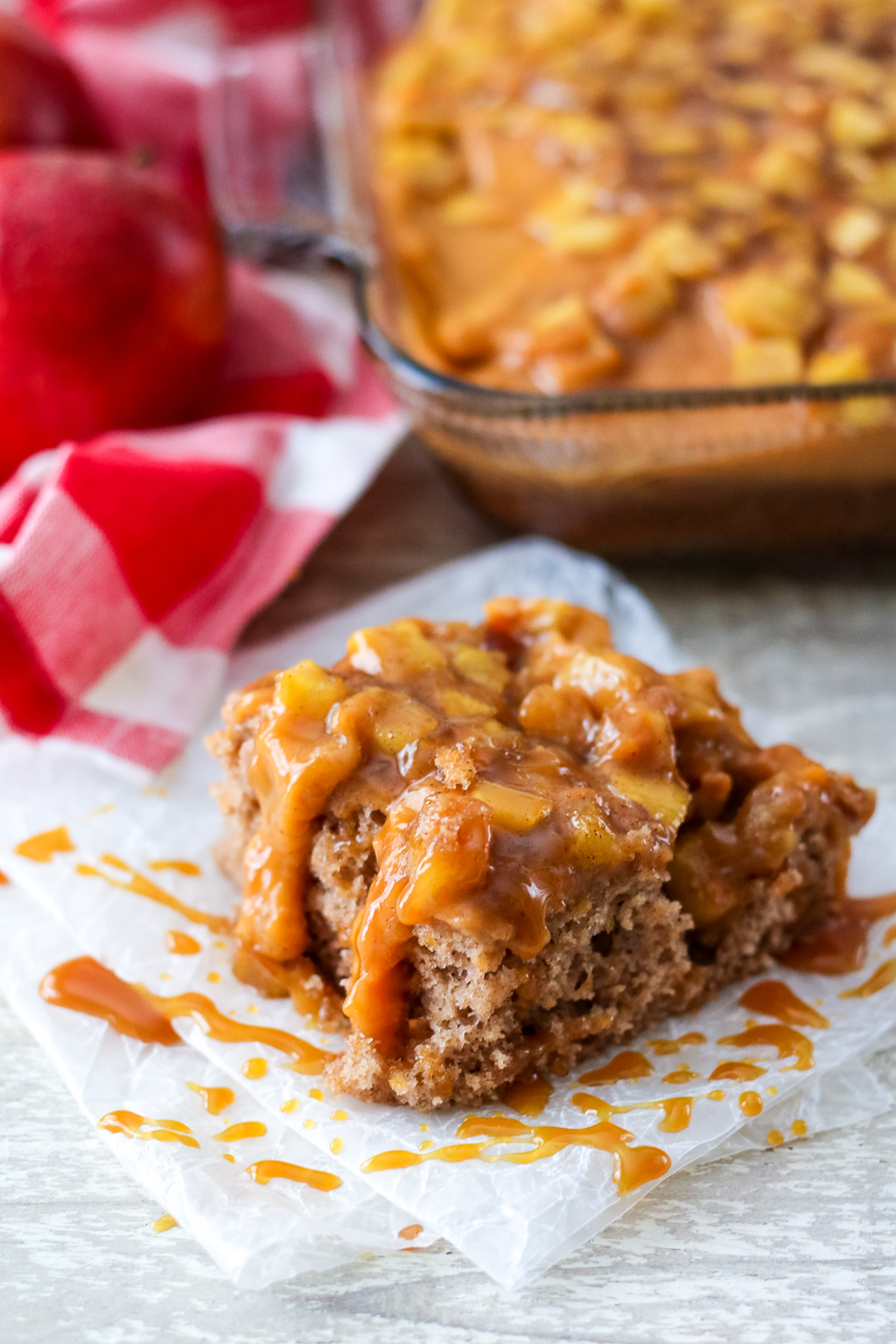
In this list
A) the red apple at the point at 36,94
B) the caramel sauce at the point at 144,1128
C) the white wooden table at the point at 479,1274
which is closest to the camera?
the white wooden table at the point at 479,1274

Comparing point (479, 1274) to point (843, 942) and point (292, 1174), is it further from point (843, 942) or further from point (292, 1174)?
point (843, 942)

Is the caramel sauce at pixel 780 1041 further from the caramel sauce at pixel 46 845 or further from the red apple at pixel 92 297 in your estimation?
the red apple at pixel 92 297

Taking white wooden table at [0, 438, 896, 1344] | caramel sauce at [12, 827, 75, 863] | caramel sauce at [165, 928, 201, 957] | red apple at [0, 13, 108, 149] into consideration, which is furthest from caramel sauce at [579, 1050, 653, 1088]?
red apple at [0, 13, 108, 149]

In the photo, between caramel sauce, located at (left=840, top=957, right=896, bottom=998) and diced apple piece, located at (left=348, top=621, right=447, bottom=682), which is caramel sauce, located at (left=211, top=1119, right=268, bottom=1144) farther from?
caramel sauce, located at (left=840, top=957, right=896, bottom=998)

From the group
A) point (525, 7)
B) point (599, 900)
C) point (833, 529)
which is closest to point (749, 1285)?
point (599, 900)

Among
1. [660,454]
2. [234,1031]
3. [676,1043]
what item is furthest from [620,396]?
[234,1031]

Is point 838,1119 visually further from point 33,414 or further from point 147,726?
point 33,414

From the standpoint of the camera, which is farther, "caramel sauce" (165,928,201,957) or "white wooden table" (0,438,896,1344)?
"caramel sauce" (165,928,201,957)

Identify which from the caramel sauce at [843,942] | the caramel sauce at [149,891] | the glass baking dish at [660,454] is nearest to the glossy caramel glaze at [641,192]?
the glass baking dish at [660,454]

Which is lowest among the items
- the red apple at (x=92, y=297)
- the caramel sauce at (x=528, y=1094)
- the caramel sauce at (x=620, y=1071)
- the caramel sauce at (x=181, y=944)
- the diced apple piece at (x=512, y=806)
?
the caramel sauce at (x=620, y=1071)
